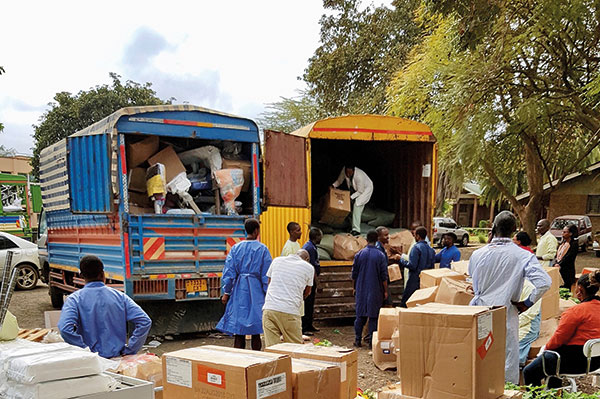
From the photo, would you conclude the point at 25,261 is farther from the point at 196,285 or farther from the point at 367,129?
the point at 367,129

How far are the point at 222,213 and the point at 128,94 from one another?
24.1 meters

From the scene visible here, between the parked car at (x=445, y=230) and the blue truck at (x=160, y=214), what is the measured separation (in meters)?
17.3

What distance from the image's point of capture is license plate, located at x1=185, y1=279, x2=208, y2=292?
6.24 meters

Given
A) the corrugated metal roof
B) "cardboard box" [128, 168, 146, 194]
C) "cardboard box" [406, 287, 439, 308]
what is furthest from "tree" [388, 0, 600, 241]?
"cardboard box" [128, 168, 146, 194]

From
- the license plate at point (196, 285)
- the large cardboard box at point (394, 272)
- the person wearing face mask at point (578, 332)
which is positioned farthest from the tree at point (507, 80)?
the license plate at point (196, 285)

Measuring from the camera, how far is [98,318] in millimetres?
3250

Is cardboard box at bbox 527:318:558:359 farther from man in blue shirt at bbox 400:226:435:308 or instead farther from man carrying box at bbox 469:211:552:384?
man in blue shirt at bbox 400:226:435:308

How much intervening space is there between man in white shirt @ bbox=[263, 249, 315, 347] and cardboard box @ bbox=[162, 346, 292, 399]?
232 cm

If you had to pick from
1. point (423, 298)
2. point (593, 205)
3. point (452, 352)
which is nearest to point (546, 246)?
point (423, 298)

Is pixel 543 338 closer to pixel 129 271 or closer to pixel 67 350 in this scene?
pixel 129 271

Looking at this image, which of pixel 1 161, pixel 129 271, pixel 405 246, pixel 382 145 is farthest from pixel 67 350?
pixel 1 161

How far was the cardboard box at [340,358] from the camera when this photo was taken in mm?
2467

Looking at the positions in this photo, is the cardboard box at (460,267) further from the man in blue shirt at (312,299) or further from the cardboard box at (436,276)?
the man in blue shirt at (312,299)

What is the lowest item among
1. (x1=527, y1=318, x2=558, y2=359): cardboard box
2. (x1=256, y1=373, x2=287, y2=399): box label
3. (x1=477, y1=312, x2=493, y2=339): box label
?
(x1=527, y1=318, x2=558, y2=359): cardboard box
